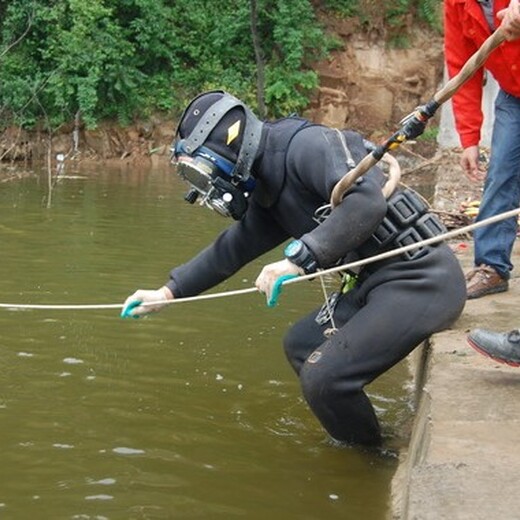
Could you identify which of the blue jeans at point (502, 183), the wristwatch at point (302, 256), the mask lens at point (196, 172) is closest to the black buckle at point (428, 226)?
the wristwatch at point (302, 256)

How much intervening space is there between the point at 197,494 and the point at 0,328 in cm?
290

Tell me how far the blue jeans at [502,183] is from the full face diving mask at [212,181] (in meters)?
1.78

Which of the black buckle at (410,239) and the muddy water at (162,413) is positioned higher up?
the black buckle at (410,239)

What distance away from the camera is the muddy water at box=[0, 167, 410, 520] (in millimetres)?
4020

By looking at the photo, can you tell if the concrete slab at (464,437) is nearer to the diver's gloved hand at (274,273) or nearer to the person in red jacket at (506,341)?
the person in red jacket at (506,341)

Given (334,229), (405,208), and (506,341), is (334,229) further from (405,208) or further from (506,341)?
(506,341)

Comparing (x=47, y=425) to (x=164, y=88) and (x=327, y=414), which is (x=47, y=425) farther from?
(x=164, y=88)

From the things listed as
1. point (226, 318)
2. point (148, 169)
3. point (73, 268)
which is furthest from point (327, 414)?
point (148, 169)

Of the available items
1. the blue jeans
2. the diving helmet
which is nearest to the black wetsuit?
the diving helmet

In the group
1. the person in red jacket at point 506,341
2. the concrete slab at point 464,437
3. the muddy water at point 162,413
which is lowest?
the muddy water at point 162,413

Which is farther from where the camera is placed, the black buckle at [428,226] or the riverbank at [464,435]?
the black buckle at [428,226]

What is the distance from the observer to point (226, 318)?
709cm

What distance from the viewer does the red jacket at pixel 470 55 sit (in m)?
5.28

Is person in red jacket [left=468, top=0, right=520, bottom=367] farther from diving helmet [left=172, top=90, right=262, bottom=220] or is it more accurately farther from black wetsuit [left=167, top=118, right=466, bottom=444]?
diving helmet [left=172, top=90, right=262, bottom=220]
